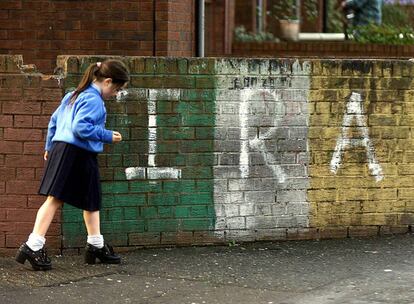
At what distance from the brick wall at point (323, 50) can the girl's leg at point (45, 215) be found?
314 inches

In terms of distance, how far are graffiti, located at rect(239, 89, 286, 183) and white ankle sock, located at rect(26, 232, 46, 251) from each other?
1.82 metres

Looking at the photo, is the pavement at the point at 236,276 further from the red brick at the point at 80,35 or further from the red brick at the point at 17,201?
the red brick at the point at 80,35

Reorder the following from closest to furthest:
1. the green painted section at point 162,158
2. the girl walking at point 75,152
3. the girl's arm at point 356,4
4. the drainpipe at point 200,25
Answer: the girl walking at point 75,152
the green painted section at point 162,158
the drainpipe at point 200,25
the girl's arm at point 356,4

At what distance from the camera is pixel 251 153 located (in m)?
8.06

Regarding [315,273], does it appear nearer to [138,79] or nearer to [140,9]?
[138,79]

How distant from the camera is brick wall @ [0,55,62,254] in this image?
Answer: 757 cm

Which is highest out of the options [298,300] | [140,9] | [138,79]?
[140,9]

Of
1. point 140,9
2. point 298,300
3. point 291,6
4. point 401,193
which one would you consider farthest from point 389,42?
point 298,300

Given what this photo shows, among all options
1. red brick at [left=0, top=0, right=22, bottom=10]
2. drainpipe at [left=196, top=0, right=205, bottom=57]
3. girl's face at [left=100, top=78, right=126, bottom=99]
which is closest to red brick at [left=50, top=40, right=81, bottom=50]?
red brick at [left=0, top=0, right=22, bottom=10]

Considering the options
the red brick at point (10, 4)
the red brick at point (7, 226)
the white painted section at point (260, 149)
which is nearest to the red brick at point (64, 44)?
the red brick at point (10, 4)

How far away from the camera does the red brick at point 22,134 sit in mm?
7586

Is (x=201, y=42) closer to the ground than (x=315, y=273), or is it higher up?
higher up

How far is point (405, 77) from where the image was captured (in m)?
8.44

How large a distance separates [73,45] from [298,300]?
192 inches
